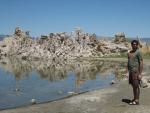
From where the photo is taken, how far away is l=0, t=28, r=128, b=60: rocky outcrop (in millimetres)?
98400

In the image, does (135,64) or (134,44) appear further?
(135,64)

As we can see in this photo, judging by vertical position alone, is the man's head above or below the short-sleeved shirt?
above

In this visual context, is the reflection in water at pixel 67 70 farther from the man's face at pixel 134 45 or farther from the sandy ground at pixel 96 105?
the man's face at pixel 134 45

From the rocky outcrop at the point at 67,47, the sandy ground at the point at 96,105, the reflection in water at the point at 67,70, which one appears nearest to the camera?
the sandy ground at the point at 96,105

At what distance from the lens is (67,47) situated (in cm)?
10075

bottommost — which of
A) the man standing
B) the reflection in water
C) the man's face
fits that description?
the reflection in water

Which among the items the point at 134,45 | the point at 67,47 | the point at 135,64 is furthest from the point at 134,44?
the point at 67,47

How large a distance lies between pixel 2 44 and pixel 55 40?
92.2ft

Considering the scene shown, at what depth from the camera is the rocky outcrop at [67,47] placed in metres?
98.4

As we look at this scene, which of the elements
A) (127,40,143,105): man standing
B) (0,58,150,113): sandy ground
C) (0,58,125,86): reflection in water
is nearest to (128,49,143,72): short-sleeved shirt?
(127,40,143,105): man standing

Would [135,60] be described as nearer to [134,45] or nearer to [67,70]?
[134,45]

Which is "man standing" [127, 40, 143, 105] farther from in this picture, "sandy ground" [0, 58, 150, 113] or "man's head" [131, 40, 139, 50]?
"sandy ground" [0, 58, 150, 113]

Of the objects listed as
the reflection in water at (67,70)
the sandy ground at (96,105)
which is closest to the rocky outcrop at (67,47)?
the reflection in water at (67,70)

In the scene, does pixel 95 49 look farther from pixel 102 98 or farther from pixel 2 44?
pixel 102 98
